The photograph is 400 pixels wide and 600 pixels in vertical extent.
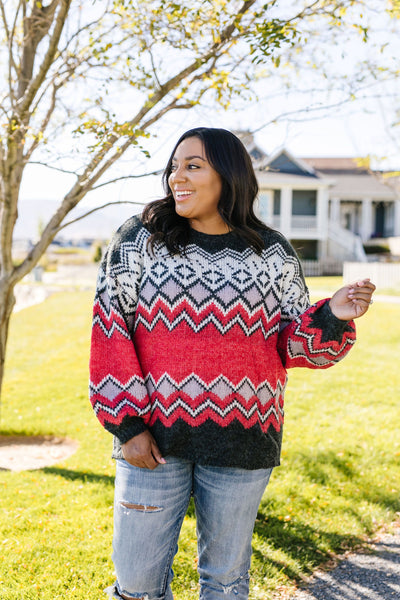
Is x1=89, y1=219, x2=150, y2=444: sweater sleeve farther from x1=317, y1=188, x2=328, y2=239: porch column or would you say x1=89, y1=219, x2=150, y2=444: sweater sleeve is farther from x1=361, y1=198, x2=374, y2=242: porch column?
x1=361, y1=198, x2=374, y2=242: porch column

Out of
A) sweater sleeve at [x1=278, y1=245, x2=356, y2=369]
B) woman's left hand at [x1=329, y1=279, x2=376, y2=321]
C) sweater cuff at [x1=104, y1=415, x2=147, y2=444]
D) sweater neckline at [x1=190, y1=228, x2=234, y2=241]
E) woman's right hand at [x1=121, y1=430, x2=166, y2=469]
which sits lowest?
woman's right hand at [x1=121, y1=430, x2=166, y2=469]

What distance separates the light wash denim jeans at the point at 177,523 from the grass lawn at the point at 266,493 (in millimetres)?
1110

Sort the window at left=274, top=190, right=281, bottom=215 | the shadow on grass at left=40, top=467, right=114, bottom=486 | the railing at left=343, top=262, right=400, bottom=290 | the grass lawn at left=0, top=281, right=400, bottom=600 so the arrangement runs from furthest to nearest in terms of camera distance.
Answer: the window at left=274, top=190, right=281, bottom=215 < the railing at left=343, top=262, right=400, bottom=290 < the shadow on grass at left=40, top=467, right=114, bottom=486 < the grass lawn at left=0, top=281, right=400, bottom=600

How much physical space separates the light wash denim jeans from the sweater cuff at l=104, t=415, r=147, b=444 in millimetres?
119

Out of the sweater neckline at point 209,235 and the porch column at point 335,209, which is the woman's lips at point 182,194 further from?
the porch column at point 335,209

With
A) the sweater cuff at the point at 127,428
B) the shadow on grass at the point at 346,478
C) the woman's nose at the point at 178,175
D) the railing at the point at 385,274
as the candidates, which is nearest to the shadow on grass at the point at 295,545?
the shadow on grass at the point at 346,478

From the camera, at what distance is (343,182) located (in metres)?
34.1

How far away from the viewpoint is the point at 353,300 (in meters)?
2.18

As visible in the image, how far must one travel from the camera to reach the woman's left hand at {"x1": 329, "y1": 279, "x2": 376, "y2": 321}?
2164mm

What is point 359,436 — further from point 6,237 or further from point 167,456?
point 167,456

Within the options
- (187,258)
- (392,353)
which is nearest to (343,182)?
(392,353)

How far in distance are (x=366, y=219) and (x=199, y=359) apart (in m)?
32.8

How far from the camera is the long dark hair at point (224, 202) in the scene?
2.25 meters

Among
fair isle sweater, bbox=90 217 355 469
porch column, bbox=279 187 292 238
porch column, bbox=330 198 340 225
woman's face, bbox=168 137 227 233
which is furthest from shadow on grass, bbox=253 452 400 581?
porch column, bbox=330 198 340 225
